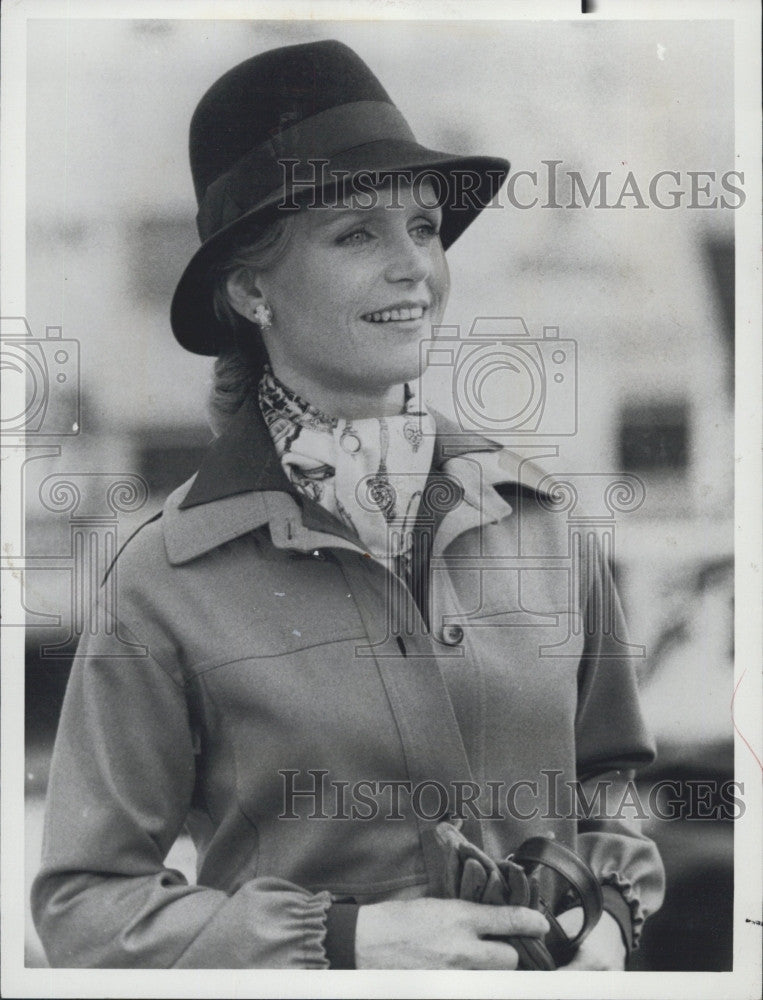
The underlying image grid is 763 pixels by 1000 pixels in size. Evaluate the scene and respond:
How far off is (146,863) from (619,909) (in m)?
1.21

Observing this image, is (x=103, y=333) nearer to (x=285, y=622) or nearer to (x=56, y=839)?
(x=285, y=622)

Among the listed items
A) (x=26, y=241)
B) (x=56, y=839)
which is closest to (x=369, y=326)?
(x=26, y=241)

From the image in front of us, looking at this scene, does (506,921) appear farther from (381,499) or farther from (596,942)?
(381,499)

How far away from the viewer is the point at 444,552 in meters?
3.21

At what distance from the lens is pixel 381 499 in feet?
10.5

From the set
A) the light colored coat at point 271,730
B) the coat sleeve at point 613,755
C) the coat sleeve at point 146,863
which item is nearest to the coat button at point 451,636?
the light colored coat at point 271,730

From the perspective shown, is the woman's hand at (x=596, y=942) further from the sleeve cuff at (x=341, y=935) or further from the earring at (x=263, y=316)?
the earring at (x=263, y=316)

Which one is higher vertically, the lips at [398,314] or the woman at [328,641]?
the lips at [398,314]

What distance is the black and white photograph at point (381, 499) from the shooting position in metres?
3.14

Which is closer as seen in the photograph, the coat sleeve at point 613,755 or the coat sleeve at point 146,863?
the coat sleeve at point 146,863

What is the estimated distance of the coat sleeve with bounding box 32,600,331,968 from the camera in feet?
10.3

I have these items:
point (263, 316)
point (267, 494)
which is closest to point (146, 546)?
point (267, 494)

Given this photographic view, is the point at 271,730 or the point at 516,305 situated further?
the point at 516,305

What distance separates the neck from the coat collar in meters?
0.11
